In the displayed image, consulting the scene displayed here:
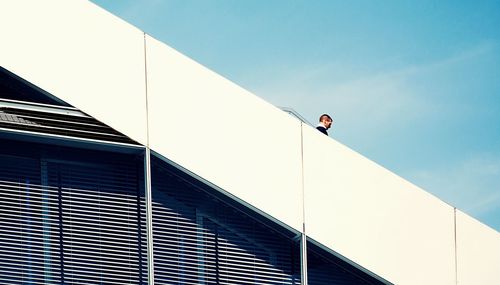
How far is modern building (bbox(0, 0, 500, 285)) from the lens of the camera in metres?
13.0

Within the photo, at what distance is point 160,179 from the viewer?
13.7 metres

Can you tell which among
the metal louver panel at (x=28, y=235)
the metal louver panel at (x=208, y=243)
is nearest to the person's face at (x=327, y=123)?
the metal louver panel at (x=208, y=243)

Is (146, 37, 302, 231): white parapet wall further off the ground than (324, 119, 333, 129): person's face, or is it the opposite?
(324, 119, 333, 129): person's face

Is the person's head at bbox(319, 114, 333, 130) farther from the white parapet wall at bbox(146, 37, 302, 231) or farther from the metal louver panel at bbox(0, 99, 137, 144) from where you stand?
the metal louver panel at bbox(0, 99, 137, 144)

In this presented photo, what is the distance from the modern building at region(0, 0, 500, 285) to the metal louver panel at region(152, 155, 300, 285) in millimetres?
14

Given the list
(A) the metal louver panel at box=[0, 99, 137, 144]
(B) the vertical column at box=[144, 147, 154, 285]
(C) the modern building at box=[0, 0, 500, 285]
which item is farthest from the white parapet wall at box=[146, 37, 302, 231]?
(A) the metal louver panel at box=[0, 99, 137, 144]

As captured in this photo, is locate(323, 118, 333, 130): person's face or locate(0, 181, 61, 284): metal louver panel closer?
locate(0, 181, 61, 284): metal louver panel

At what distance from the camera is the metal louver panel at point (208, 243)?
13.5 m

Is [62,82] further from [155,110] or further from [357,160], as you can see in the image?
[357,160]

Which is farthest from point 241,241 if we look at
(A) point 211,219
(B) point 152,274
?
(B) point 152,274

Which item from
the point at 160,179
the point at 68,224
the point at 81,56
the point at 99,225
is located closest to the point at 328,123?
the point at 160,179

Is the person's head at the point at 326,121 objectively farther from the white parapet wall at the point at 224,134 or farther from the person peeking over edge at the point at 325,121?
the white parapet wall at the point at 224,134

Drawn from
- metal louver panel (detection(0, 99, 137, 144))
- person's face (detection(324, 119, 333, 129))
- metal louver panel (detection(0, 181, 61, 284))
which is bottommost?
metal louver panel (detection(0, 181, 61, 284))

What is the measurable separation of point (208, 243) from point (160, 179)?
35.8 inches
